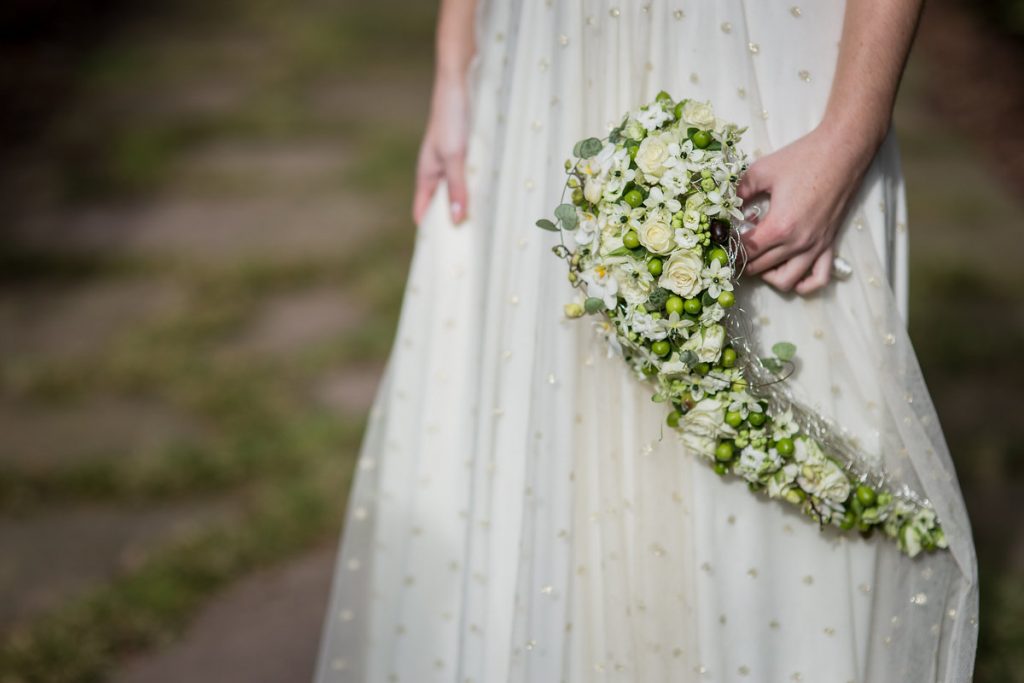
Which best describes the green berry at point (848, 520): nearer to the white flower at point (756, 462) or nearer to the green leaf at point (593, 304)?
the white flower at point (756, 462)

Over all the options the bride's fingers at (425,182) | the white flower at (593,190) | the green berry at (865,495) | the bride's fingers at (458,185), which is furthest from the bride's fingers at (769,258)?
the bride's fingers at (425,182)

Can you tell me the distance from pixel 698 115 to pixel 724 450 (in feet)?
1.39

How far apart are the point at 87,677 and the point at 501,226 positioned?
1.51 metres

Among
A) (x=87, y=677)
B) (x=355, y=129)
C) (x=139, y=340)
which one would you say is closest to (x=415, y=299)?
(x=87, y=677)

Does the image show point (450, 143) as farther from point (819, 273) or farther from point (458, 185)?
point (819, 273)

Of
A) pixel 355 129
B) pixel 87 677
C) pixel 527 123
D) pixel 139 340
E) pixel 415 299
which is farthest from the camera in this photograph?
pixel 355 129

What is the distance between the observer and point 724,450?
1268 mm

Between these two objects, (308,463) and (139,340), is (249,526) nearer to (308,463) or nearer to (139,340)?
(308,463)

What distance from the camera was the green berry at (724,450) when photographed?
127 cm

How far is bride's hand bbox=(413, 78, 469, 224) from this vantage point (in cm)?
161

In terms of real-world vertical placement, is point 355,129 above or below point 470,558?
above

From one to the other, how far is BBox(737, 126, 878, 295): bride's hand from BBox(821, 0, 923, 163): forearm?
0.05ft

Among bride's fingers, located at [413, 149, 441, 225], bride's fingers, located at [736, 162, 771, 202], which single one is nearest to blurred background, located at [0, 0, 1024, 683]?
bride's fingers, located at [413, 149, 441, 225]

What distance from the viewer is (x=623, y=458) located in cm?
137
